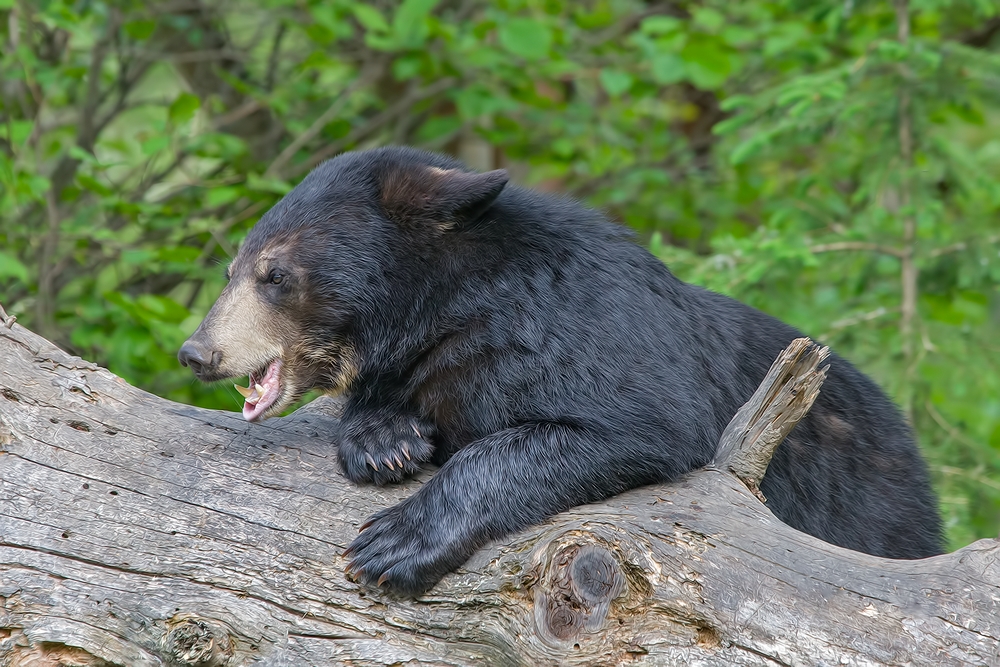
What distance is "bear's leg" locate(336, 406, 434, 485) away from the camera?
9.73 ft

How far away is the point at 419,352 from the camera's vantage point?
3.24 meters

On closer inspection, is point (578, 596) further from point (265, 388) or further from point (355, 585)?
point (265, 388)

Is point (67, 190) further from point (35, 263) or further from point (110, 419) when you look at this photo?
point (110, 419)

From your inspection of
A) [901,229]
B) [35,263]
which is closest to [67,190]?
[35,263]

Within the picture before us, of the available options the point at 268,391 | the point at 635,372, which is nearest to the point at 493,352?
the point at 635,372

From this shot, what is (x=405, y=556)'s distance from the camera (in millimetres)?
2613

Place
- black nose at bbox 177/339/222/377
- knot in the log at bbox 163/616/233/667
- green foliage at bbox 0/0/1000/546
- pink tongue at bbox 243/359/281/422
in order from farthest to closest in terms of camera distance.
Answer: green foliage at bbox 0/0/1000/546 → pink tongue at bbox 243/359/281/422 → black nose at bbox 177/339/222/377 → knot in the log at bbox 163/616/233/667

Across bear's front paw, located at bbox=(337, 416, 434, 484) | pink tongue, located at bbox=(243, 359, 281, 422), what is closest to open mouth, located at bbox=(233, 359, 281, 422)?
pink tongue, located at bbox=(243, 359, 281, 422)

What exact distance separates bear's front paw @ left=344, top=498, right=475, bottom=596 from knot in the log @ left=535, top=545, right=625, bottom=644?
322mm

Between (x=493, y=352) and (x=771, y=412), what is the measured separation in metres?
0.87

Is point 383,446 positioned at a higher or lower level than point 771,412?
lower

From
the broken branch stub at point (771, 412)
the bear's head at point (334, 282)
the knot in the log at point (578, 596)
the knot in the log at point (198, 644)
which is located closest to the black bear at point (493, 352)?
the bear's head at point (334, 282)

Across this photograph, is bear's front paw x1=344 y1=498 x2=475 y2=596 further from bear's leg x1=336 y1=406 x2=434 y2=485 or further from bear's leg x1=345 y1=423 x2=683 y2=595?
bear's leg x1=336 y1=406 x2=434 y2=485

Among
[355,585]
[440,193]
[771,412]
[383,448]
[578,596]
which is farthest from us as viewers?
[440,193]
